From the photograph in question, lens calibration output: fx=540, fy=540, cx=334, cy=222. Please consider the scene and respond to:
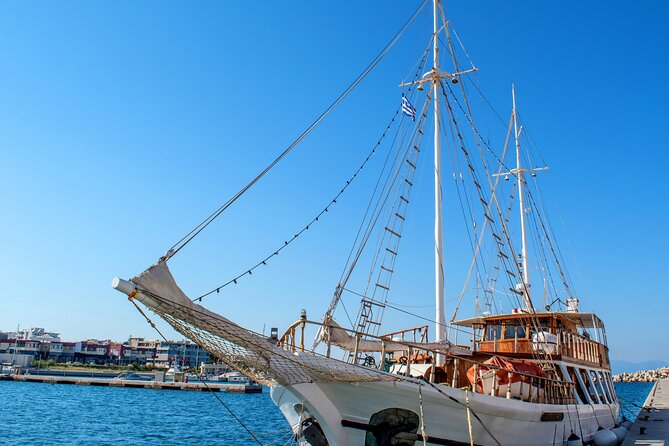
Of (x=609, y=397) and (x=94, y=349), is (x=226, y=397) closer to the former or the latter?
(x=609, y=397)

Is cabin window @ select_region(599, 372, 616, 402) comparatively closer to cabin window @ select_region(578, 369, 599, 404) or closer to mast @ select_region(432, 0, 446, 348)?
cabin window @ select_region(578, 369, 599, 404)

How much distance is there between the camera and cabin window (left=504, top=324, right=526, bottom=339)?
762 inches

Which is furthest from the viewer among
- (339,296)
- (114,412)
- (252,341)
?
(114,412)

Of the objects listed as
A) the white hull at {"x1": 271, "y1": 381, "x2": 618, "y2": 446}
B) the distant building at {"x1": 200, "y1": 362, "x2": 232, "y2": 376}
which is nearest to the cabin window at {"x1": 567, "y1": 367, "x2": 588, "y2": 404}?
the white hull at {"x1": 271, "y1": 381, "x2": 618, "y2": 446}

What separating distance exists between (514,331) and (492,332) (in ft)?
4.21

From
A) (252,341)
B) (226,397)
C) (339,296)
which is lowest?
(226,397)

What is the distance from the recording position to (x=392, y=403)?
13156mm

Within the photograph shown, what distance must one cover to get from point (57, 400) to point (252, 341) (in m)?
54.6

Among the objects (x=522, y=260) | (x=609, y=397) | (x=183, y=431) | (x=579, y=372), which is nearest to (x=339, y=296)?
(x=579, y=372)

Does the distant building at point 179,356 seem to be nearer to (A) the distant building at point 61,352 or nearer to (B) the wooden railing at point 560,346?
(A) the distant building at point 61,352

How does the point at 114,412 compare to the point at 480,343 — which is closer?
the point at 480,343

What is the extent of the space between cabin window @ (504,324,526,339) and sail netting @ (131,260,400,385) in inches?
334

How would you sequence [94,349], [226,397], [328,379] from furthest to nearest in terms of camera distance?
[94,349] < [226,397] < [328,379]

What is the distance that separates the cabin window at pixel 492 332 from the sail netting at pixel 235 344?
28.9 ft
